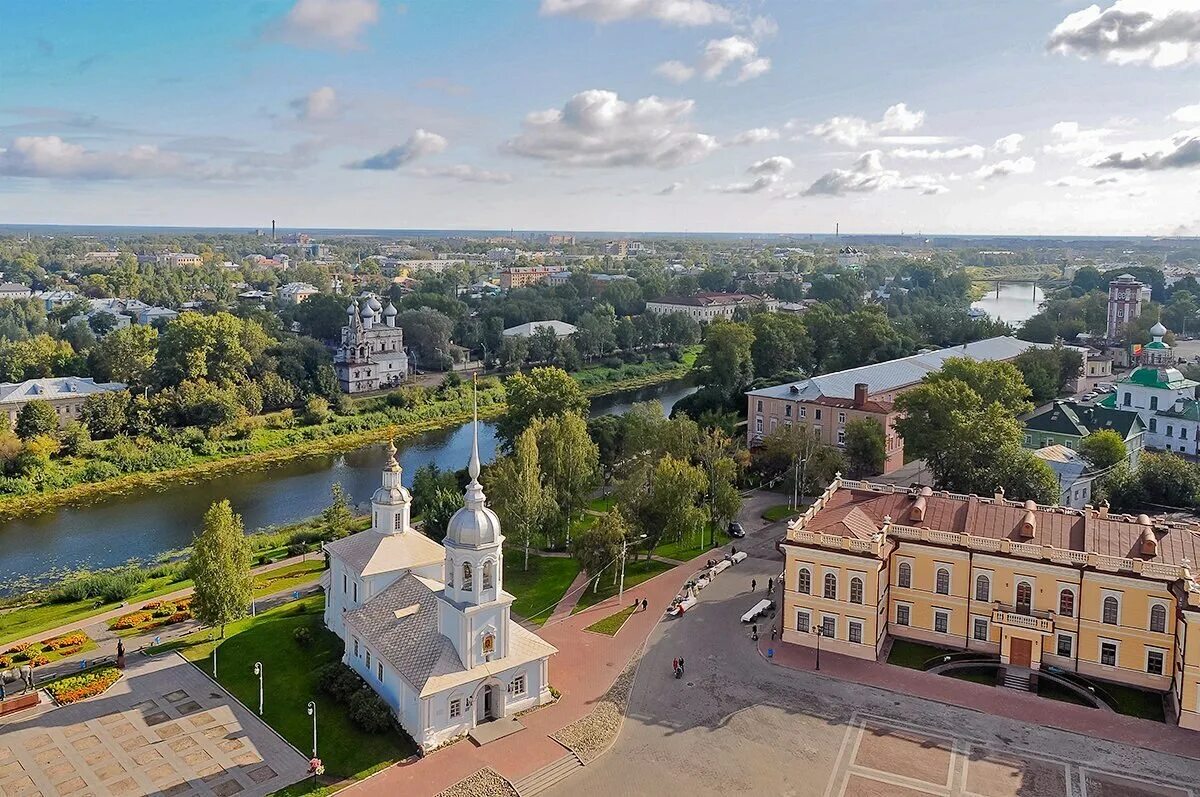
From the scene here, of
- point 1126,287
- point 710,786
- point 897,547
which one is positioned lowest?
point 710,786

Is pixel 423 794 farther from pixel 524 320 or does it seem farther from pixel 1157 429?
pixel 524 320

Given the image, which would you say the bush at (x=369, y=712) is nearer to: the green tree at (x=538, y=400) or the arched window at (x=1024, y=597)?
the arched window at (x=1024, y=597)

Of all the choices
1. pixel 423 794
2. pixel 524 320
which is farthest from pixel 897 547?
pixel 524 320

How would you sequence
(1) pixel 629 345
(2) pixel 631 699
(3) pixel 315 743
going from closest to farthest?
(3) pixel 315 743 < (2) pixel 631 699 < (1) pixel 629 345

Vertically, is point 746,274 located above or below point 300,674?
above

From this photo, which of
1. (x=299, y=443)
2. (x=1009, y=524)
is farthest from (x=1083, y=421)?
(x=299, y=443)

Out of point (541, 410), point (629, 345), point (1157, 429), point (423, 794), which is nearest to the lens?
point (423, 794)
